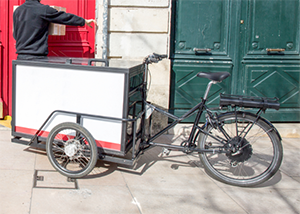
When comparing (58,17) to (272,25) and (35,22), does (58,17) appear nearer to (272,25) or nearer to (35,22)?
(35,22)

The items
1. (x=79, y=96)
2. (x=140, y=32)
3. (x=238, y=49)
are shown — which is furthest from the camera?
(x=238, y=49)

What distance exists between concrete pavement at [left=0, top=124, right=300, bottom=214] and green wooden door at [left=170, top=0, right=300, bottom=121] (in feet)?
6.56

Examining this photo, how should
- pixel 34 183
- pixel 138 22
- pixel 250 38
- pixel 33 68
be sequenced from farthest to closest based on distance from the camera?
1. pixel 250 38
2. pixel 138 22
3. pixel 33 68
4. pixel 34 183

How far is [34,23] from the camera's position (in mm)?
5258

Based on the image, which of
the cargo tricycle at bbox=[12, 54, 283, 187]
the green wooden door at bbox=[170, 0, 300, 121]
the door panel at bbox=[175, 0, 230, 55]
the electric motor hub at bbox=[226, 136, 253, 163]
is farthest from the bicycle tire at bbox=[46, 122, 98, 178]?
the door panel at bbox=[175, 0, 230, 55]

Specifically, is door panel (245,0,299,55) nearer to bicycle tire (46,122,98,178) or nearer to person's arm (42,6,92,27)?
person's arm (42,6,92,27)

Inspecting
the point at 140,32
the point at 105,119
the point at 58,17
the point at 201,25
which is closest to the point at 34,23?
the point at 58,17

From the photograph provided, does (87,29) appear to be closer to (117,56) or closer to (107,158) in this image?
(117,56)

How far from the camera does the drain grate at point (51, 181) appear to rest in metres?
Answer: 4.10

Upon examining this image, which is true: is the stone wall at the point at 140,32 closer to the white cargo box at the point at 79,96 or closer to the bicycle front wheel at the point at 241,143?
the white cargo box at the point at 79,96

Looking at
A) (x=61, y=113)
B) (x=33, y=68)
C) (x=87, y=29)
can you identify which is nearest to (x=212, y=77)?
(x=61, y=113)

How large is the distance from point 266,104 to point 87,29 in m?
3.72

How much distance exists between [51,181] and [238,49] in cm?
424

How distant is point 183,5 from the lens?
21.6ft
